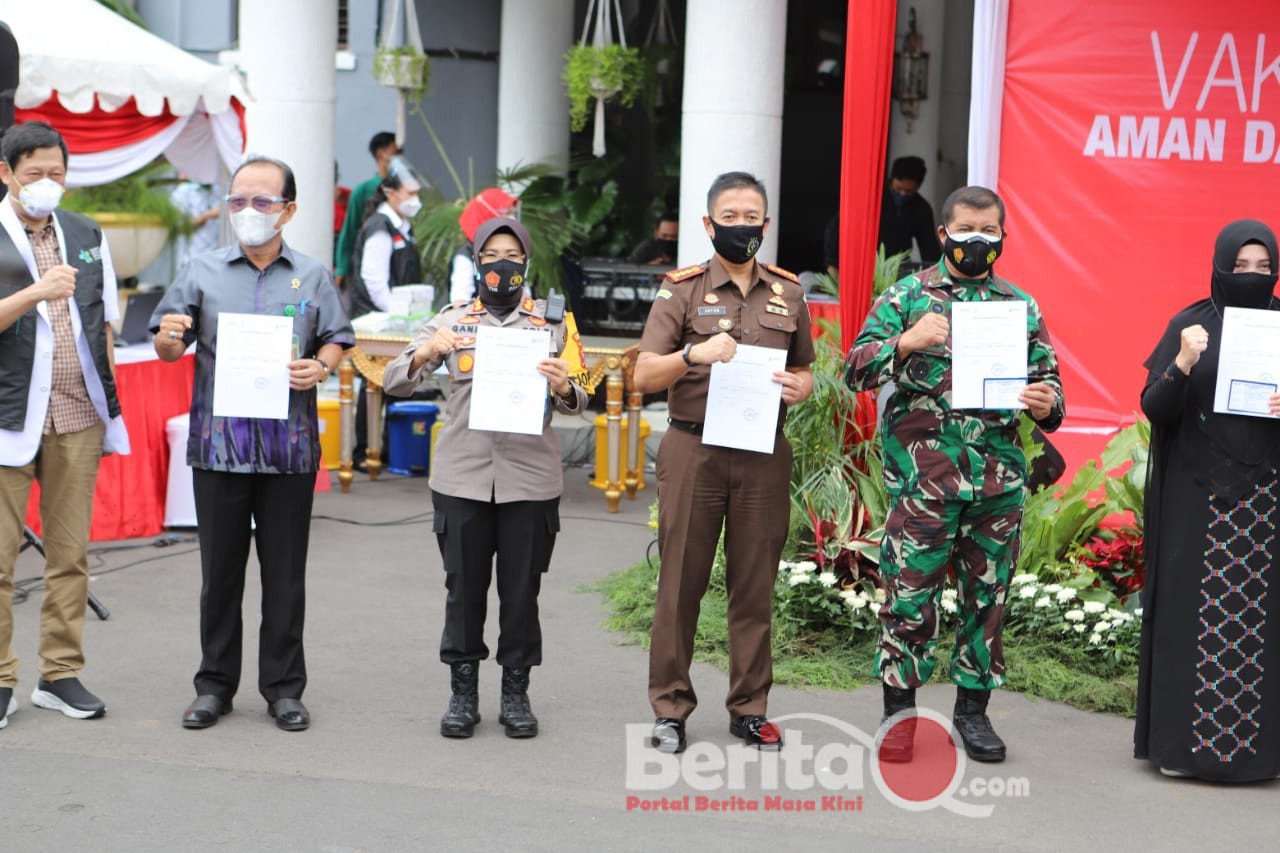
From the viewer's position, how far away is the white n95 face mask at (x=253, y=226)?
5.73 m

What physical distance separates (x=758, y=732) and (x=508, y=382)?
1.56 m

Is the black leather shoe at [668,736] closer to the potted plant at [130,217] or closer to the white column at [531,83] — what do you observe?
the potted plant at [130,217]

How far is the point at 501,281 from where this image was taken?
571 cm

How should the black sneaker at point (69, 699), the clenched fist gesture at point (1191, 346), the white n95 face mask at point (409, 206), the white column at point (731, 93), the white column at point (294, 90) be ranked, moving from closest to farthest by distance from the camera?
the clenched fist gesture at point (1191, 346) → the black sneaker at point (69, 699) → the white column at point (731, 93) → the white n95 face mask at point (409, 206) → the white column at point (294, 90)

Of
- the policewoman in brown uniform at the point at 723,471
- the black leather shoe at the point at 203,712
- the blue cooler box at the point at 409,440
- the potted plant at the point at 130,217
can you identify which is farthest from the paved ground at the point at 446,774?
the potted plant at the point at 130,217

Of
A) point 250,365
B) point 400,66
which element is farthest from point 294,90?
point 250,365

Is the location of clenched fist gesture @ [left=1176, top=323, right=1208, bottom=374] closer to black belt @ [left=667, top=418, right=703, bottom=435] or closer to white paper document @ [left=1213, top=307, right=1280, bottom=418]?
white paper document @ [left=1213, top=307, right=1280, bottom=418]

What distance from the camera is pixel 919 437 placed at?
5.54m

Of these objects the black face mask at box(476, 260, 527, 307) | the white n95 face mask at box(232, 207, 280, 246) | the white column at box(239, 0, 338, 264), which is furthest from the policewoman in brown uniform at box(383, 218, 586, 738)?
the white column at box(239, 0, 338, 264)

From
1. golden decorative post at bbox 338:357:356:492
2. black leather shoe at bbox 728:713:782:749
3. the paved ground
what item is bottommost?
the paved ground

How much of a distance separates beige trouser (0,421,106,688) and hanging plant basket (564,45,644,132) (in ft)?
27.6

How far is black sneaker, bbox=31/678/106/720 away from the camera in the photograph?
599 cm

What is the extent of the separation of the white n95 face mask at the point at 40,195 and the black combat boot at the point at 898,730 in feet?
11.4

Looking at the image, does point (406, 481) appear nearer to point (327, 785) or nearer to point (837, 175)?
point (327, 785)
